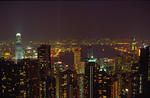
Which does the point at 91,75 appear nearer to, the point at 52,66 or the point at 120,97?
the point at 120,97

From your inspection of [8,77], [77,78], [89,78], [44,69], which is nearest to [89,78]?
[89,78]

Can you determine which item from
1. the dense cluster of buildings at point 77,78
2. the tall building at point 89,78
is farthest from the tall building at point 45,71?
the tall building at point 89,78

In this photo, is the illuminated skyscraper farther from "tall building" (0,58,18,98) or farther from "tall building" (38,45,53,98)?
"tall building" (0,58,18,98)

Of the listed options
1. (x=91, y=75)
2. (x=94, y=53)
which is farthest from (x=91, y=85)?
(x=94, y=53)

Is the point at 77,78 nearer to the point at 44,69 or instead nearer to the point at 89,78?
the point at 89,78

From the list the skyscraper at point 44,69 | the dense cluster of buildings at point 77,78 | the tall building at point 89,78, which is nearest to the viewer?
the dense cluster of buildings at point 77,78

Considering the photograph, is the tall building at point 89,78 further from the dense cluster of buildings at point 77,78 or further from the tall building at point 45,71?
the tall building at point 45,71

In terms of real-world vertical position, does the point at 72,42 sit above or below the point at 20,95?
above

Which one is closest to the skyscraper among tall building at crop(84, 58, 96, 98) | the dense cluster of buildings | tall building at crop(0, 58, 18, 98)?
the dense cluster of buildings
